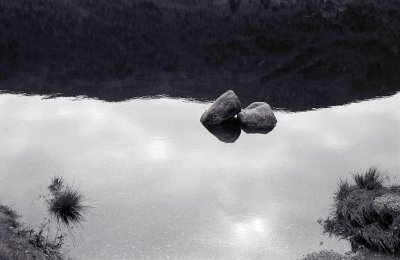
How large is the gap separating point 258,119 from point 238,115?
5.09 feet

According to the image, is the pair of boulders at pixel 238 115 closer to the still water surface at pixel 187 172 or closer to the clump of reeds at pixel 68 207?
the still water surface at pixel 187 172

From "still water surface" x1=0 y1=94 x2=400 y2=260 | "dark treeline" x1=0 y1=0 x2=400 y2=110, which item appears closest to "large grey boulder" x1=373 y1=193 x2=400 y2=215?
"still water surface" x1=0 y1=94 x2=400 y2=260

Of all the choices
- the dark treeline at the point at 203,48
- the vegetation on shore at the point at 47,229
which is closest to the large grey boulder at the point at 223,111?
the dark treeline at the point at 203,48

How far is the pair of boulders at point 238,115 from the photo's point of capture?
34406 mm

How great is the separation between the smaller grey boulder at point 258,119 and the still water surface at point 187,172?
983 millimetres

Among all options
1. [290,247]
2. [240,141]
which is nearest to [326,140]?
[240,141]

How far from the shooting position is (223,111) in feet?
115

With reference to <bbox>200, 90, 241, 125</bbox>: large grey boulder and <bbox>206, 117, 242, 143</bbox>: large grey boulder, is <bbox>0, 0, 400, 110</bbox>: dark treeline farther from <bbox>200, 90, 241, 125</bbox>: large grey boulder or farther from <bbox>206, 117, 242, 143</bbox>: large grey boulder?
<bbox>206, 117, 242, 143</bbox>: large grey boulder

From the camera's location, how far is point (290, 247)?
19750 mm

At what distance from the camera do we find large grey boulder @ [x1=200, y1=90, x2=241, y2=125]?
34.9 metres

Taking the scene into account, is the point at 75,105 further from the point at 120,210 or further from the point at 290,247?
the point at 290,247

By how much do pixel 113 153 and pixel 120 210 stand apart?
24.5 ft

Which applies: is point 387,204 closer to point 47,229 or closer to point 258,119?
point 47,229

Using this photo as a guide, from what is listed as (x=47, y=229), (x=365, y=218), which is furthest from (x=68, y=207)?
(x=365, y=218)
